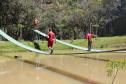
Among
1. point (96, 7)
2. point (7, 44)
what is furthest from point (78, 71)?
point (96, 7)

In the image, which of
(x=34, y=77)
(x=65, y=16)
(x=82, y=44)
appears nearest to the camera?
(x=34, y=77)

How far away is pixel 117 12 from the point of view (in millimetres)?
46469

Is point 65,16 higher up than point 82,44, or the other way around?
point 65,16

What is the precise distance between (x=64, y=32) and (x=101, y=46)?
1326cm

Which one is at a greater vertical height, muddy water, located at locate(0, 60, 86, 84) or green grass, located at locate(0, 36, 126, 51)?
muddy water, located at locate(0, 60, 86, 84)

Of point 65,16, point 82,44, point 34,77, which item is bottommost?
point 82,44

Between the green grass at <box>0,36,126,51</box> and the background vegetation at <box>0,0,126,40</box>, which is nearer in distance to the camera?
the green grass at <box>0,36,126,51</box>

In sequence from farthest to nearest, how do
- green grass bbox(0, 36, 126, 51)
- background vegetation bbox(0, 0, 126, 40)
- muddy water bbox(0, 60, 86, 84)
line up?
1. background vegetation bbox(0, 0, 126, 40)
2. green grass bbox(0, 36, 126, 51)
3. muddy water bbox(0, 60, 86, 84)

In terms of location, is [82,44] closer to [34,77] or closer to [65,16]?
[65,16]

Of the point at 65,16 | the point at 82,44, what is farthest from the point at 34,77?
the point at 65,16

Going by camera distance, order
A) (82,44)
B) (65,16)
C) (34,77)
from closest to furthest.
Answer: (34,77) → (82,44) → (65,16)

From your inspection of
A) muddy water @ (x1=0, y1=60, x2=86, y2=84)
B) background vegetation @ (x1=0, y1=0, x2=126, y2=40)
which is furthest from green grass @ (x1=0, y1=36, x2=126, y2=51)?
muddy water @ (x1=0, y1=60, x2=86, y2=84)

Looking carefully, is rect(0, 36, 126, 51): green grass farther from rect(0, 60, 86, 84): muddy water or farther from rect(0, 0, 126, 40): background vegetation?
rect(0, 60, 86, 84): muddy water

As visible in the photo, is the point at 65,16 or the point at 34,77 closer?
the point at 34,77
